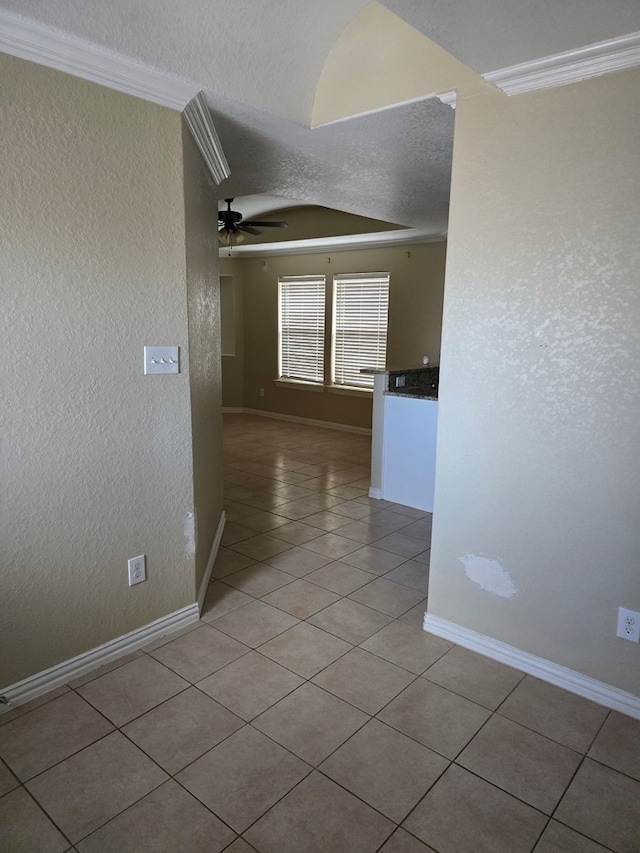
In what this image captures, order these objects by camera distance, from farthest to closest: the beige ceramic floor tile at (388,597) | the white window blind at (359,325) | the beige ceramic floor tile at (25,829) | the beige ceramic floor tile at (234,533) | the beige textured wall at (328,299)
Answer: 1. the white window blind at (359,325)
2. the beige textured wall at (328,299)
3. the beige ceramic floor tile at (234,533)
4. the beige ceramic floor tile at (388,597)
5. the beige ceramic floor tile at (25,829)

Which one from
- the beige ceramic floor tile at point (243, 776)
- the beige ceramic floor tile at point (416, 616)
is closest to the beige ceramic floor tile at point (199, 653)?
the beige ceramic floor tile at point (243, 776)

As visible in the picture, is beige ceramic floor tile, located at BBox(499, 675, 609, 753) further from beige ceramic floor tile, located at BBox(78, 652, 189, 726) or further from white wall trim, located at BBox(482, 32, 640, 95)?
white wall trim, located at BBox(482, 32, 640, 95)

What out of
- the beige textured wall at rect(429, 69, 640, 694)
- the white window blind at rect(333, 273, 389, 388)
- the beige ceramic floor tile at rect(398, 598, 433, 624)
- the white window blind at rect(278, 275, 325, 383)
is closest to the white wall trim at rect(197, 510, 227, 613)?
the beige ceramic floor tile at rect(398, 598, 433, 624)

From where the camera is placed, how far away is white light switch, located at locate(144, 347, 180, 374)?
2195 mm

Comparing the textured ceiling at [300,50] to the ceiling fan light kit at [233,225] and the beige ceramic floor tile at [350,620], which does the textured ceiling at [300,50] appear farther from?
the beige ceramic floor tile at [350,620]

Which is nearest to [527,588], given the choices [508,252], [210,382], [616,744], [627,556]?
[627,556]

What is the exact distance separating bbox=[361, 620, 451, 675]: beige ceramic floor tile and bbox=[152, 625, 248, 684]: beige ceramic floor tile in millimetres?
590

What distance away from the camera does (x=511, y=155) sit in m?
2.05

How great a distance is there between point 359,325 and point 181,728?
5.63m

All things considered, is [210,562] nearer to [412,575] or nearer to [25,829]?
[412,575]

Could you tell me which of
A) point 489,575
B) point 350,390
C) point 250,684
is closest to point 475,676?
point 489,575

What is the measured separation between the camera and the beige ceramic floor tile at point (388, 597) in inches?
108

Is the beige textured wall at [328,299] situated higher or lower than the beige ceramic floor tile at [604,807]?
higher

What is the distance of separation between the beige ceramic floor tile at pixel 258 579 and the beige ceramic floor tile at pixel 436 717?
1020 millimetres
